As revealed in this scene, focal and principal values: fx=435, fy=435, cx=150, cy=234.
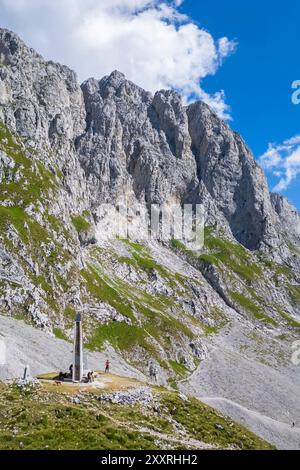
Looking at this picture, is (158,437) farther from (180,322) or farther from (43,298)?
(180,322)

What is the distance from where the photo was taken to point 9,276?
362ft

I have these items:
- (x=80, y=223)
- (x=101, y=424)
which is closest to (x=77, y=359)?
(x=101, y=424)

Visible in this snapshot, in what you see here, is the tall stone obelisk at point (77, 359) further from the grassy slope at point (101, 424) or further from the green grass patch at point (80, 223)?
the green grass patch at point (80, 223)

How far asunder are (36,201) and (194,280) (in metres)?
83.4

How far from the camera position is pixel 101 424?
36.8 metres

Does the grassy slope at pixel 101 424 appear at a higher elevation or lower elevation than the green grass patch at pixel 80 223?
lower

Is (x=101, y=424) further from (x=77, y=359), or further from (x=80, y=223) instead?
(x=80, y=223)

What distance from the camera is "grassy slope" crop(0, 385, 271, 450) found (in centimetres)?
3256

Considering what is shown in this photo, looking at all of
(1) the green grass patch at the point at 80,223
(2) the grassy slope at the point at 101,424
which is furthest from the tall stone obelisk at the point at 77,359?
(1) the green grass patch at the point at 80,223

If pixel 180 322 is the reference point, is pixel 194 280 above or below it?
above

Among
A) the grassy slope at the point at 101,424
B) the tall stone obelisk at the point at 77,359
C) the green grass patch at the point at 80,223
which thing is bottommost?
the grassy slope at the point at 101,424

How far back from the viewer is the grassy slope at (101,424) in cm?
3256
